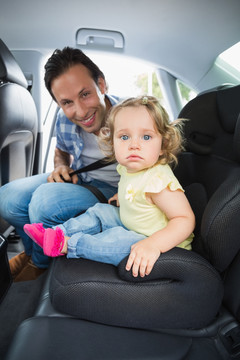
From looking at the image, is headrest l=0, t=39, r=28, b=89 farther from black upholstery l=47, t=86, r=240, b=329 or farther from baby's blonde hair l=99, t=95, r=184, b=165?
black upholstery l=47, t=86, r=240, b=329

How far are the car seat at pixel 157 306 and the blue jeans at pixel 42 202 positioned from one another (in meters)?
0.39

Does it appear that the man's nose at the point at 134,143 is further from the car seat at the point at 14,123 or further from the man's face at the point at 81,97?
the car seat at the point at 14,123

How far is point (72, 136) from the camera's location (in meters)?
1.83

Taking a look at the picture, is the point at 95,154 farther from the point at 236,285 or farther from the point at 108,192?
the point at 236,285

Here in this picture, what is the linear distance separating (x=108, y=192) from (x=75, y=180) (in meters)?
0.22

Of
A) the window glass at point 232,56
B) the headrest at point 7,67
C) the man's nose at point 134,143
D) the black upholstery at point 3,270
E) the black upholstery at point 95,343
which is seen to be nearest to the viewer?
the black upholstery at point 95,343

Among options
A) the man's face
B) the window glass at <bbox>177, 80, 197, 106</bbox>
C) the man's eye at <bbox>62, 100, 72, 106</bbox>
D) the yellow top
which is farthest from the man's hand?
the window glass at <bbox>177, 80, 197, 106</bbox>

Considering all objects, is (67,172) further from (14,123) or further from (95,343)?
(95,343)

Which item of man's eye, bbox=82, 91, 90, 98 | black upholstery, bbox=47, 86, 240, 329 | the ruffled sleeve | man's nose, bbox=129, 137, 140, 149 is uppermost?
man's eye, bbox=82, 91, 90, 98

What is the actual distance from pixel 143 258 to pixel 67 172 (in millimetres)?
953

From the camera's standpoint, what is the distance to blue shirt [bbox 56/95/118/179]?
1796 millimetres

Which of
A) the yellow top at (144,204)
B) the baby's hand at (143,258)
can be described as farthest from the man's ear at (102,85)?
the baby's hand at (143,258)

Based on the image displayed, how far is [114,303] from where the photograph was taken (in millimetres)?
967

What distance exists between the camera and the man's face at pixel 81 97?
62.2 inches
